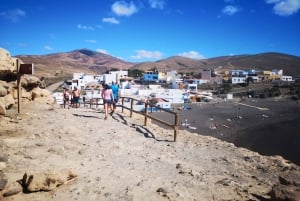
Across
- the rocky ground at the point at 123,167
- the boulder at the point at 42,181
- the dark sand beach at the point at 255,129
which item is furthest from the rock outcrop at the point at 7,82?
the dark sand beach at the point at 255,129

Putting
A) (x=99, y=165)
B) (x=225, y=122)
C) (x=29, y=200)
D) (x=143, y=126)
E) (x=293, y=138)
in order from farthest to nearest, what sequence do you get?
(x=225, y=122) < (x=293, y=138) < (x=143, y=126) < (x=99, y=165) < (x=29, y=200)

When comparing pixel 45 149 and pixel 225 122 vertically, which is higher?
pixel 45 149

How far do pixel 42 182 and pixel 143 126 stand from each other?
6.94m

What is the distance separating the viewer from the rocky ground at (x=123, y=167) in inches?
197

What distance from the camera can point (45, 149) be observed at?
711 centimetres

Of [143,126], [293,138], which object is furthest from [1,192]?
[293,138]

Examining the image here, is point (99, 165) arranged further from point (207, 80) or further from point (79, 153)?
point (207, 80)

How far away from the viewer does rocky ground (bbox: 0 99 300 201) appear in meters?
5.00

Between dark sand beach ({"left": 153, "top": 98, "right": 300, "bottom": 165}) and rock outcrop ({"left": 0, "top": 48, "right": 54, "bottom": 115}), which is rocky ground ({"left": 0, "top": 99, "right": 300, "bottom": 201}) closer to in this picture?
rock outcrop ({"left": 0, "top": 48, "right": 54, "bottom": 115})

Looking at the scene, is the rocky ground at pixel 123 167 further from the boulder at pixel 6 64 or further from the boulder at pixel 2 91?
the boulder at pixel 6 64

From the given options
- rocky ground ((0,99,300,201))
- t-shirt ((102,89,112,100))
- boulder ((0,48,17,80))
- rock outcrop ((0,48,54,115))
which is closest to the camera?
rocky ground ((0,99,300,201))

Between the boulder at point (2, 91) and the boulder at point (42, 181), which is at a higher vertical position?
the boulder at point (2, 91)

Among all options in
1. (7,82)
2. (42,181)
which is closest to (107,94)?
(7,82)

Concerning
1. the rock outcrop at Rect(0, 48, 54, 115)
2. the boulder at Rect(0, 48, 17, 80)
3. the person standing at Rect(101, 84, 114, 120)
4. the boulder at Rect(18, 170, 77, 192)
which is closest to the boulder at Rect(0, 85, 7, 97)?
the rock outcrop at Rect(0, 48, 54, 115)
